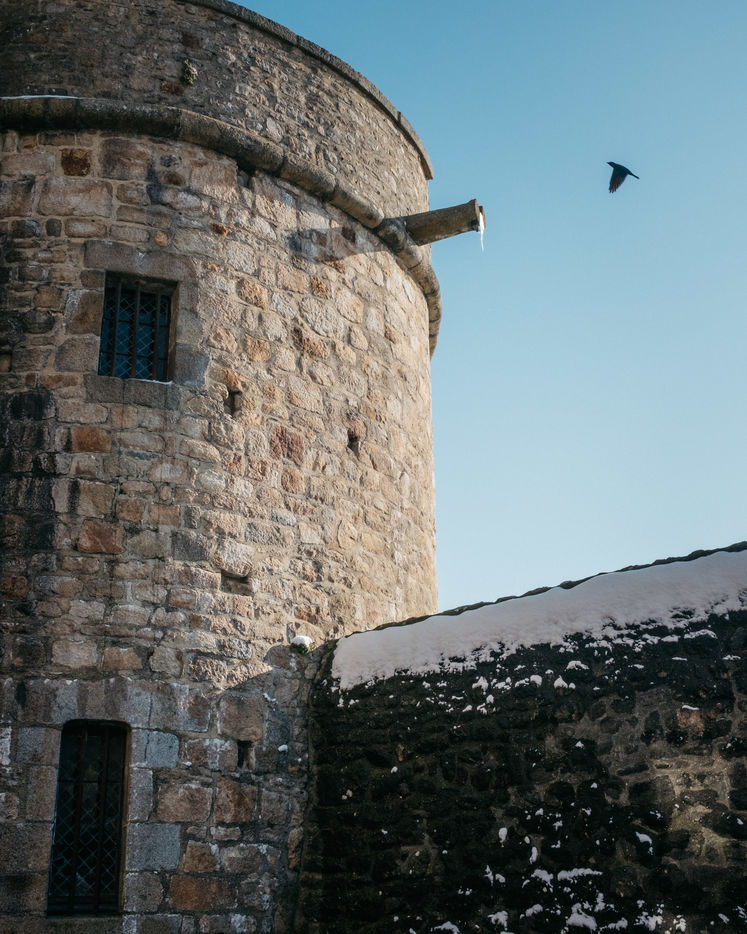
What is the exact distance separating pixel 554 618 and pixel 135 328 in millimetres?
2848

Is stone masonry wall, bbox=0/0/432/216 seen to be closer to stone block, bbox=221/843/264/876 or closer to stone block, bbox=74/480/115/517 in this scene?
stone block, bbox=74/480/115/517

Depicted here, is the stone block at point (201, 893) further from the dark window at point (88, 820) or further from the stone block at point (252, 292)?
the stone block at point (252, 292)

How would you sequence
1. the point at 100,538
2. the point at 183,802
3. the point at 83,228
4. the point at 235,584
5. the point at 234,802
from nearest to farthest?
the point at 183,802
the point at 234,802
the point at 100,538
the point at 235,584
the point at 83,228

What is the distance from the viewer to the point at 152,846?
17.3ft

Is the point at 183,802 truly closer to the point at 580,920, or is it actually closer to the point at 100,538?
the point at 100,538

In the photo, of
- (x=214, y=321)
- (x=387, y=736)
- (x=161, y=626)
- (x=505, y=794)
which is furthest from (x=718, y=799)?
(x=214, y=321)

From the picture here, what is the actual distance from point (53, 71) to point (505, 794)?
15.7ft

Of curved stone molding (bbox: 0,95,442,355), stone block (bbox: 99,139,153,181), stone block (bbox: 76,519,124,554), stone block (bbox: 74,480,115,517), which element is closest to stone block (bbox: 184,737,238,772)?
stone block (bbox: 76,519,124,554)

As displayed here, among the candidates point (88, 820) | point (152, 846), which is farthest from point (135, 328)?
point (152, 846)

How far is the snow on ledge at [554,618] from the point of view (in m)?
4.95

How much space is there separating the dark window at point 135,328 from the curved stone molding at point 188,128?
3.08 feet

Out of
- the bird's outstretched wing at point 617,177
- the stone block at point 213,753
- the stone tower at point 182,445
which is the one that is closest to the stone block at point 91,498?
the stone tower at point 182,445

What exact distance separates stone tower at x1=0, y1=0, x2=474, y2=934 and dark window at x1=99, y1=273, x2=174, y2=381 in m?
0.02

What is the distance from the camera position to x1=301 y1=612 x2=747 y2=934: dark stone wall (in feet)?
14.9
